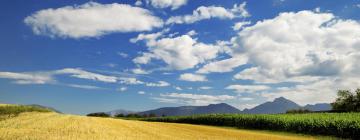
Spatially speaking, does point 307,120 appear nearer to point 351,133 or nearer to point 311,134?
point 311,134

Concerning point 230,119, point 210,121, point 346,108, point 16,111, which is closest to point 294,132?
point 230,119

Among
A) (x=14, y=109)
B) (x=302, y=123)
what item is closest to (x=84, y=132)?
(x=14, y=109)

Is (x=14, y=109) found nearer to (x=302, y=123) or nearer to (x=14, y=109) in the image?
(x=14, y=109)

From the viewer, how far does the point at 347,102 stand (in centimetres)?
11062

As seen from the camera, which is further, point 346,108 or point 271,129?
point 346,108

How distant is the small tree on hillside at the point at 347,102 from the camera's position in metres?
108

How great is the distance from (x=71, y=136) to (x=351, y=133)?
30602 mm

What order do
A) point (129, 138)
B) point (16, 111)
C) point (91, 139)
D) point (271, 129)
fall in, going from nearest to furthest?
point (91, 139) → point (129, 138) → point (16, 111) → point (271, 129)

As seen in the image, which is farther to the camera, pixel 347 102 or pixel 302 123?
pixel 347 102

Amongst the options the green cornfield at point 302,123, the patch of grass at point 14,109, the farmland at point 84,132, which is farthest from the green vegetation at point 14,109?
the green cornfield at point 302,123

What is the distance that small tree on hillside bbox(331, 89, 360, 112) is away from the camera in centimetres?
10844

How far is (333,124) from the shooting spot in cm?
4762

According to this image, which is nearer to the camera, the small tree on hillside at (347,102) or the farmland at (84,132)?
the farmland at (84,132)

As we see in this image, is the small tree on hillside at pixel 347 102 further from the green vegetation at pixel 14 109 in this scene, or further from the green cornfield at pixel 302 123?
the green vegetation at pixel 14 109
